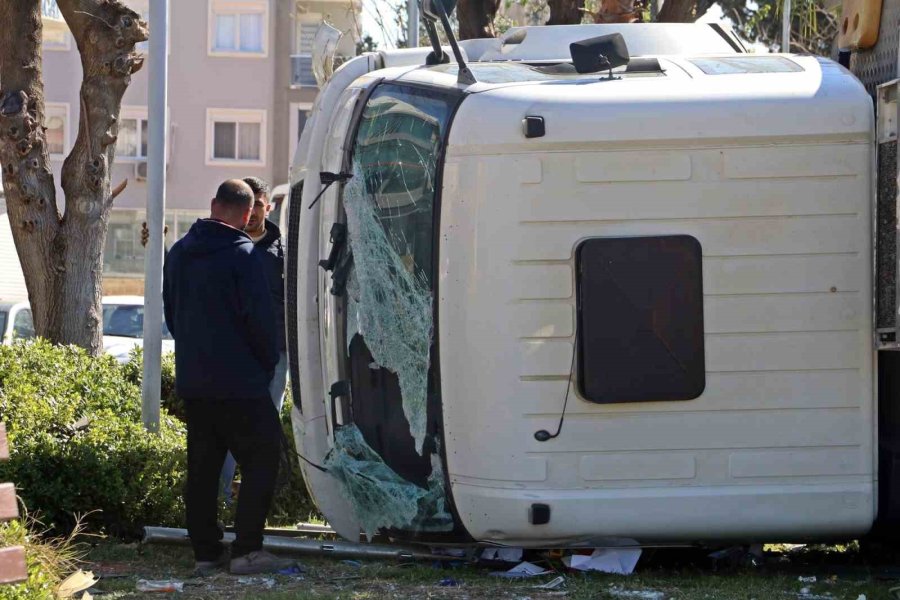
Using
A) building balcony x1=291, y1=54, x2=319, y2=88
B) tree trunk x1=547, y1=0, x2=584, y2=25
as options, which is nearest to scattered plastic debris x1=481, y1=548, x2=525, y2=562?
tree trunk x1=547, y1=0, x2=584, y2=25

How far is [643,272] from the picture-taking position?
5.03 meters

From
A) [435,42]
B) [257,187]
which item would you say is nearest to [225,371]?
[257,187]

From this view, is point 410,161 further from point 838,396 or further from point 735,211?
point 838,396

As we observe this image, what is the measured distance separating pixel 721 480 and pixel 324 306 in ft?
6.11

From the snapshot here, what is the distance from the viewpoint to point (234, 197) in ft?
18.9

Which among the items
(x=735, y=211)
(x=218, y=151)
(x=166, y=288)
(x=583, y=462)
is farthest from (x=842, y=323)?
(x=218, y=151)

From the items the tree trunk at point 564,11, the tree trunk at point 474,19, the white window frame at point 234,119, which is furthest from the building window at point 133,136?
the tree trunk at point 564,11

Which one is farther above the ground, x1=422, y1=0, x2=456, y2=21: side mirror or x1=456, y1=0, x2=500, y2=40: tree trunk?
x1=456, y1=0, x2=500, y2=40: tree trunk

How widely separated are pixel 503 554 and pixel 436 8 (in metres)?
2.31

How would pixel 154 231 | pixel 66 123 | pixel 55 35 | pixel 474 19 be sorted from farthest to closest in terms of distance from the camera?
pixel 55 35
pixel 66 123
pixel 474 19
pixel 154 231

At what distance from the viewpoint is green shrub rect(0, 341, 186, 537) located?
6301mm

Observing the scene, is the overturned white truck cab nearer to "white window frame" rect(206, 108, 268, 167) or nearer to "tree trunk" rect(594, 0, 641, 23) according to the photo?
"tree trunk" rect(594, 0, 641, 23)

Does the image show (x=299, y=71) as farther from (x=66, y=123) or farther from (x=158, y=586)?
(x=158, y=586)

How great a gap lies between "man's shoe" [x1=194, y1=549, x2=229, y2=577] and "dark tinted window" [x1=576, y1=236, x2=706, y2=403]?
6.04 ft
